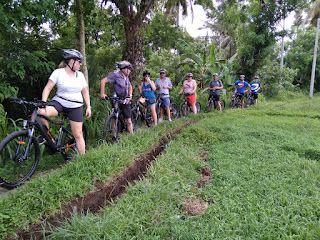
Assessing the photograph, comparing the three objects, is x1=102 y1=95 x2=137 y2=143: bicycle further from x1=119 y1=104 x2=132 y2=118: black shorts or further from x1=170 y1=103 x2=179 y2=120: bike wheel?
x1=170 y1=103 x2=179 y2=120: bike wheel

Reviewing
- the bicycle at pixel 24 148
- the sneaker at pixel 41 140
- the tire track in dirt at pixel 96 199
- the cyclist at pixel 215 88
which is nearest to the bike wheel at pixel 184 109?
the cyclist at pixel 215 88

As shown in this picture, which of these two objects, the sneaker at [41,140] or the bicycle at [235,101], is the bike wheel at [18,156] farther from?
the bicycle at [235,101]

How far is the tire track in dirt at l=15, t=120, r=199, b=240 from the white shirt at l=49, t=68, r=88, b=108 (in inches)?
52.1

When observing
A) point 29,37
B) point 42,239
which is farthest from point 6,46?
point 42,239

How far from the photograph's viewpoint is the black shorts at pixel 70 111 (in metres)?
3.49

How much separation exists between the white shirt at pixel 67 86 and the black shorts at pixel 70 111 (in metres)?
0.05

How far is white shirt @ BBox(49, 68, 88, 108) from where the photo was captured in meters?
3.39

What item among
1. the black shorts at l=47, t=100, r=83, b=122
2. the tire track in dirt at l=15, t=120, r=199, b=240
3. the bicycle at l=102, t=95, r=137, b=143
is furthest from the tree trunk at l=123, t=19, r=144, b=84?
the black shorts at l=47, t=100, r=83, b=122

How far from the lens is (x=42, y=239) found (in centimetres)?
225

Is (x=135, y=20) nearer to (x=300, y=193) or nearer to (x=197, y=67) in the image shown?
(x=197, y=67)

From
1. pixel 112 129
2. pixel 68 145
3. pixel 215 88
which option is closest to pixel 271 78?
pixel 215 88

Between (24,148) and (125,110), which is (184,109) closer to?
(125,110)

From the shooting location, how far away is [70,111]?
3.58m

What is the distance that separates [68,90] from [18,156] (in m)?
1.13
